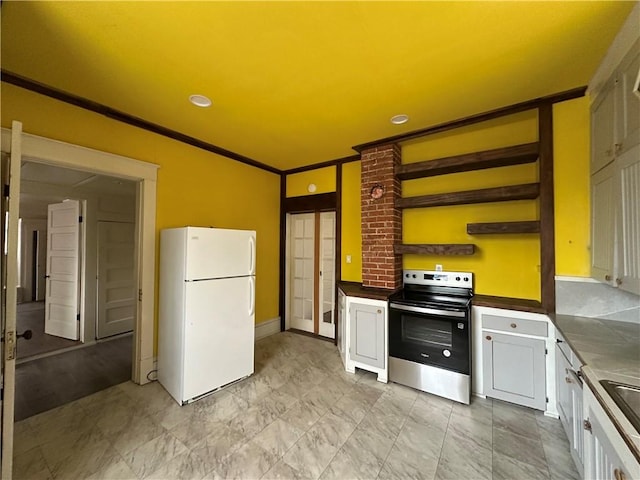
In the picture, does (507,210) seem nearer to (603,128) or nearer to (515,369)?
(603,128)

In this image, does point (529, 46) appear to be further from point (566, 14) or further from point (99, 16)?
point (99, 16)

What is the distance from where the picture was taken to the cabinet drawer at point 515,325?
221cm

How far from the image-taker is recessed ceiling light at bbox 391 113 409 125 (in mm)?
2642

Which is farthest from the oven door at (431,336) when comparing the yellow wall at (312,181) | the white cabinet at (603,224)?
the yellow wall at (312,181)

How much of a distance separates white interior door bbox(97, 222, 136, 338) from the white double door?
103 inches

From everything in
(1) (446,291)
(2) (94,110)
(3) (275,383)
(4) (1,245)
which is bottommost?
(3) (275,383)

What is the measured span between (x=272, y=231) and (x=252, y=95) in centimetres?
241

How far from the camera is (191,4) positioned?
1406 mm

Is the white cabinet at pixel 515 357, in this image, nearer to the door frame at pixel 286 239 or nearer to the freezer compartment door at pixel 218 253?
the freezer compartment door at pixel 218 253

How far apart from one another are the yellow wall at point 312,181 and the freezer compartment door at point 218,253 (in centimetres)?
161

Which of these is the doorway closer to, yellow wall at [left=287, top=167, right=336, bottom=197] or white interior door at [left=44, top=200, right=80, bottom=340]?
white interior door at [left=44, top=200, right=80, bottom=340]

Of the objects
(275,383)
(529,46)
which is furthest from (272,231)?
(529,46)

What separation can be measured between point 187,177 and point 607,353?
394 cm

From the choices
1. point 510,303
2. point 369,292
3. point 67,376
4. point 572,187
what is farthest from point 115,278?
point 572,187
